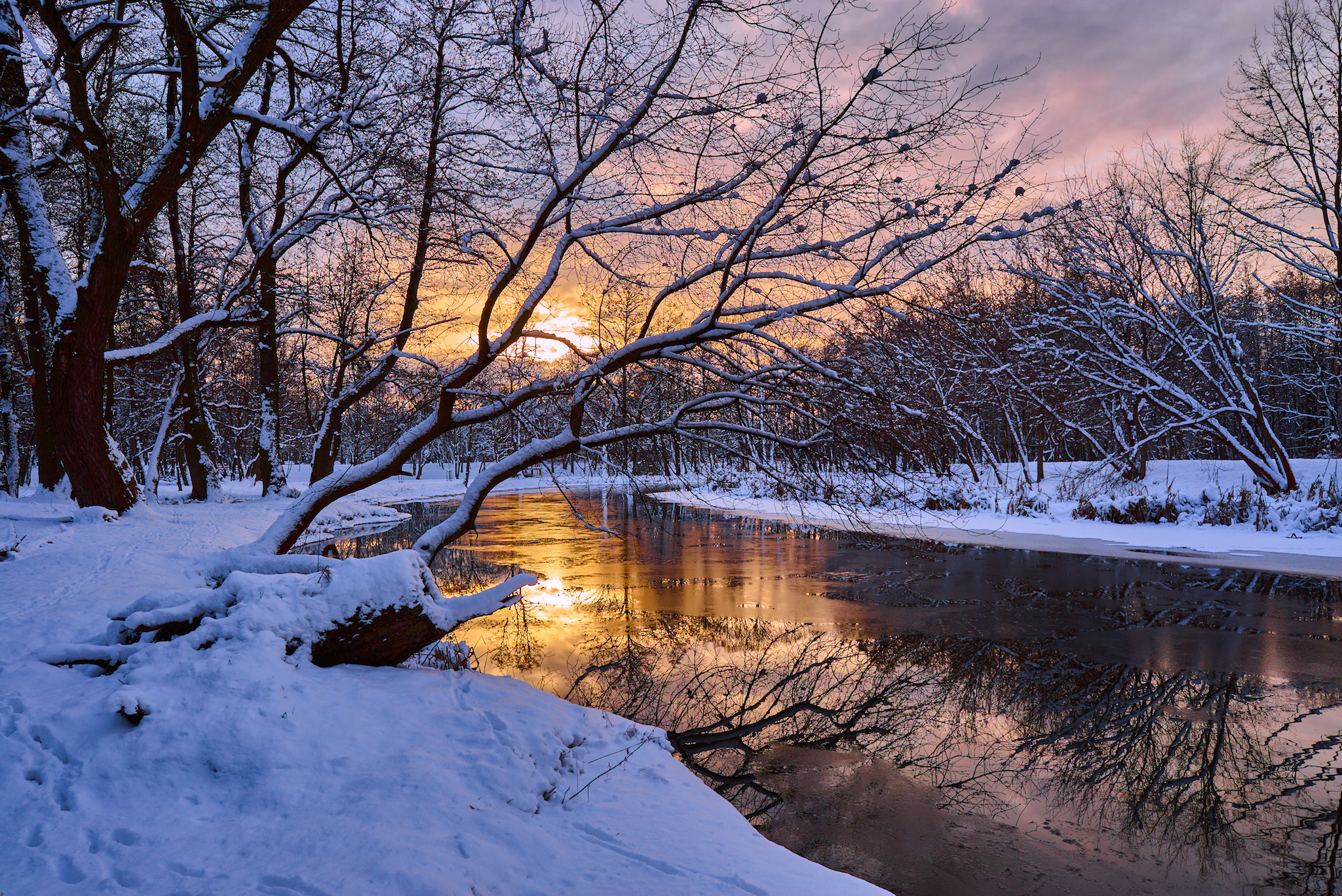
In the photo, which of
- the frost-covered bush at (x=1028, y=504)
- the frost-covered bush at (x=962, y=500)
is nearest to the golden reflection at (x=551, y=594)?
the frost-covered bush at (x=962, y=500)

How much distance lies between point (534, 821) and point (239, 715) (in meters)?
1.93

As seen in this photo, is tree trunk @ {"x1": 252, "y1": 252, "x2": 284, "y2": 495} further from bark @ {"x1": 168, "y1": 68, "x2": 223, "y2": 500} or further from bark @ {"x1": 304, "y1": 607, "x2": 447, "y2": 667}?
bark @ {"x1": 304, "y1": 607, "x2": 447, "y2": 667}

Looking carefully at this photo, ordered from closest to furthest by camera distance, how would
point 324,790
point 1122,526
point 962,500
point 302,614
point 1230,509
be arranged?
point 324,790
point 302,614
point 1230,509
point 1122,526
point 962,500

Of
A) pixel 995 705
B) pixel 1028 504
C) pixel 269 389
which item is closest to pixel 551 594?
pixel 995 705

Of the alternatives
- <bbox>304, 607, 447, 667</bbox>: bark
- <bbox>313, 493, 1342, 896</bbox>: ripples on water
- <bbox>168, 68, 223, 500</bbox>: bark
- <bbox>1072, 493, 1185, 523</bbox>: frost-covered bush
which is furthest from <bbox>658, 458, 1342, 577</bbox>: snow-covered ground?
<bbox>168, 68, 223, 500</bbox>: bark

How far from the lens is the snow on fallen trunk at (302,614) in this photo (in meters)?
4.86

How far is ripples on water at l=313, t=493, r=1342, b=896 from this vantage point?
407 centimetres

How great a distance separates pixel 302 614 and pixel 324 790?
193 centimetres

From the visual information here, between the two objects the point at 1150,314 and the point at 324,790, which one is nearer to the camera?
the point at 324,790

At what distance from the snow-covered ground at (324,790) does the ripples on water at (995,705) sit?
74 cm

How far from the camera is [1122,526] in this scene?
1823 centimetres

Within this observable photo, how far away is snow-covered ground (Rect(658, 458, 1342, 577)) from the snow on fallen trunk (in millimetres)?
4281

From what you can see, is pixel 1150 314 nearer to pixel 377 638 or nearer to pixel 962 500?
pixel 962 500

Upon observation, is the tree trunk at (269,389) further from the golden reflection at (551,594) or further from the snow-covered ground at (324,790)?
the snow-covered ground at (324,790)
